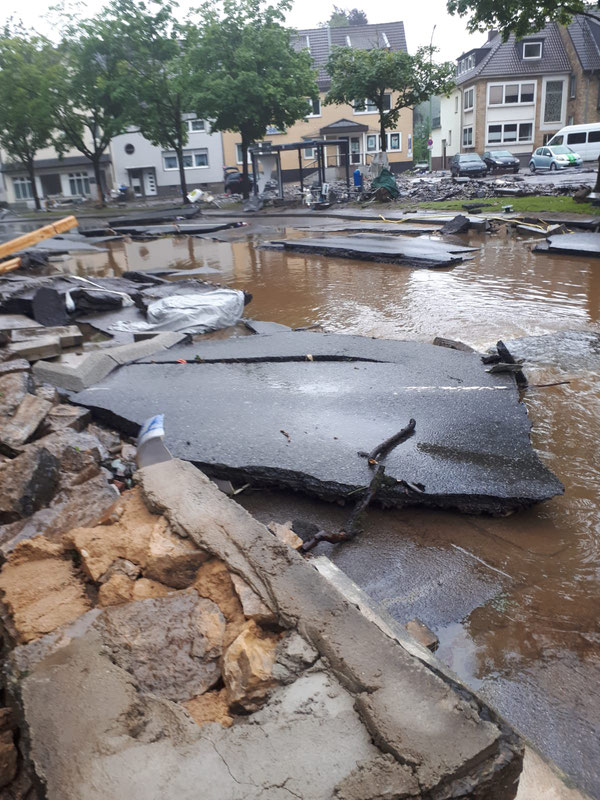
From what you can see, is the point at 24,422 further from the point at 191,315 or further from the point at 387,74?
the point at 387,74

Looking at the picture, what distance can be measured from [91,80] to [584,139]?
1096 inches

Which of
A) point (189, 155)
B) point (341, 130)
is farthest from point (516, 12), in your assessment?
point (189, 155)

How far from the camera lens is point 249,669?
1.92 metres

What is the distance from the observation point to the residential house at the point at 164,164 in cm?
4475

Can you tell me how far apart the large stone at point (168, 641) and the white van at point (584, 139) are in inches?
1574

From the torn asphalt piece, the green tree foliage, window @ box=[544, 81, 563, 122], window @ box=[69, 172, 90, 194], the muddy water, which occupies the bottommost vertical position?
→ the muddy water

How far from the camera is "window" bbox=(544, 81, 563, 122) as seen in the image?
45812mm

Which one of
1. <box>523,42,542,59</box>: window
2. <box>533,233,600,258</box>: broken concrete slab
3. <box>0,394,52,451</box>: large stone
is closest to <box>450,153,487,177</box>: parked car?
<box>523,42,542,59</box>: window

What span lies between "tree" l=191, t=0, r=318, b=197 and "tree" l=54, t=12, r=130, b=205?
17.3 ft

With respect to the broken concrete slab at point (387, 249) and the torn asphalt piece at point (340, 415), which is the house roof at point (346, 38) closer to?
the broken concrete slab at point (387, 249)

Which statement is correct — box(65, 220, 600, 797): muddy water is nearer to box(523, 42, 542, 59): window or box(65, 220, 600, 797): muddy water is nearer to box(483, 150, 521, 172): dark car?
box(483, 150, 521, 172): dark car

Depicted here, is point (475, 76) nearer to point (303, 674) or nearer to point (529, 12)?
point (529, 12)

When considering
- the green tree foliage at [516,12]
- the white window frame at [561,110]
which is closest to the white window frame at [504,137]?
the white window frame at [561,110]

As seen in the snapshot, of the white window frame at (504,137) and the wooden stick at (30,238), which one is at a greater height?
the white window frame at (504,137)
